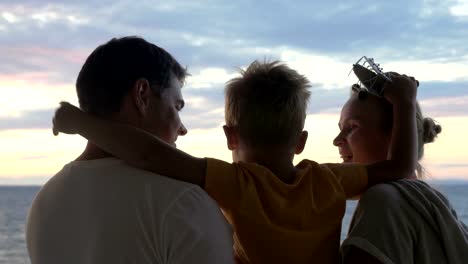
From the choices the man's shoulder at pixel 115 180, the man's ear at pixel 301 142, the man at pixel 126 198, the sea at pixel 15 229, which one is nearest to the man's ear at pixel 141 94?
the man at pixel 126 198

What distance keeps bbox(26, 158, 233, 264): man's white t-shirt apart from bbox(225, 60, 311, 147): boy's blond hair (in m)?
0.26

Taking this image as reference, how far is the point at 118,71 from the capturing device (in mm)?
1321

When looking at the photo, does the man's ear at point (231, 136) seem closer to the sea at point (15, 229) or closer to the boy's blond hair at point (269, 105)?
the boy's blond hair at point (269, 105)

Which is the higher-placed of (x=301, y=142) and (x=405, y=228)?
(x=301, y=142)

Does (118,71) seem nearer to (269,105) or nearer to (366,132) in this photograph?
(269,105)

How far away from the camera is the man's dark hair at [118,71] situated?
52.0 inches

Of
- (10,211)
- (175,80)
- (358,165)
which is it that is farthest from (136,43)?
(10,211)

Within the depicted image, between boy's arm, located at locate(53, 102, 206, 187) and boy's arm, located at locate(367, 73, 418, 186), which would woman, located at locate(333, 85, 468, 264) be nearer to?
boy's arm, located at locate(367, 73, 418, 186)

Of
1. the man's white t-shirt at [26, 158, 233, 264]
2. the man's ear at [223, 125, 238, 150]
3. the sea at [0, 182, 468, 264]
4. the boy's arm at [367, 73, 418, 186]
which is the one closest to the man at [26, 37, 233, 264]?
the man's white t-shirt at [26, 158, 233, 264]

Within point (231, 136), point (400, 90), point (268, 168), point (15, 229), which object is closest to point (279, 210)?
point (268, 168)

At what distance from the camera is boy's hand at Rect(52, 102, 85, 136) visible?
136cm

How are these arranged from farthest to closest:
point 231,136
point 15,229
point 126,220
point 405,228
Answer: point 15,229, point 231,136, point 405,228, point 126,220

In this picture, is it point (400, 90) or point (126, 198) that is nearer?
point (126, 198)

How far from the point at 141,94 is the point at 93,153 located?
16 centimetres
